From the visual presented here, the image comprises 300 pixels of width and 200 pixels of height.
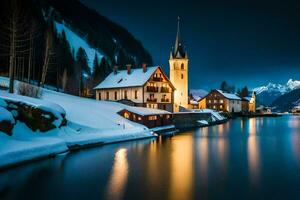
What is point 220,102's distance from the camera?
15062 cm

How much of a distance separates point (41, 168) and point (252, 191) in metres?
18.0

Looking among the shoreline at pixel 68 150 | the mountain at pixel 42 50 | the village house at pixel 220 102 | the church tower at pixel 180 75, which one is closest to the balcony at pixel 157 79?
the church tower at pixel 180 75

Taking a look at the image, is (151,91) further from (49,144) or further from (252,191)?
(252,191)

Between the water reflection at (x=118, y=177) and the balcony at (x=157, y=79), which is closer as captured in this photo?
the water reflection at (x=118, y=177)

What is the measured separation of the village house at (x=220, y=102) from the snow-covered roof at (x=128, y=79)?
69.8 meters

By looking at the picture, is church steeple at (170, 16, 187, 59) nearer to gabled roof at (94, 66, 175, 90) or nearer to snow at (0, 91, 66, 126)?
gabled roof at (94, 66, 175, 90)

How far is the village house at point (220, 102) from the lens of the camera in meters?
149

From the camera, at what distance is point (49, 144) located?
A: 118 ft

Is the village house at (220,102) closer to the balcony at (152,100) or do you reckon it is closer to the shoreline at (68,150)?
the balcony at (152,100)

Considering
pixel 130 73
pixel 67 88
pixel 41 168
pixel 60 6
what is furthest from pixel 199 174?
pixel 60 6

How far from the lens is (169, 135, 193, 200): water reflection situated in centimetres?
2178

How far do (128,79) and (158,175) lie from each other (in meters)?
61.5

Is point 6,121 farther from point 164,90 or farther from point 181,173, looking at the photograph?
point 164,90

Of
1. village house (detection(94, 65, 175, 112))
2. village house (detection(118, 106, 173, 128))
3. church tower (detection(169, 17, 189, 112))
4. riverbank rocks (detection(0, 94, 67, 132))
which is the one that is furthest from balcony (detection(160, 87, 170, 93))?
riverbank rocks (detection(0, 94, 67, 132))
